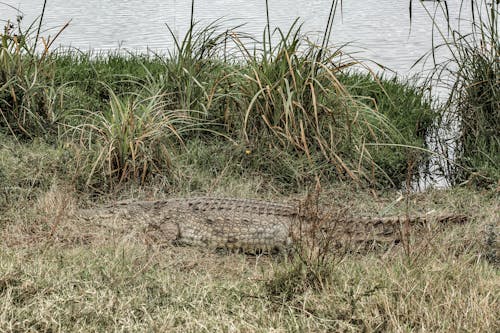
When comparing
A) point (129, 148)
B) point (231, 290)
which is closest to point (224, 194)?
point (129, 148)

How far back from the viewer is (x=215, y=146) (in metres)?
5.63

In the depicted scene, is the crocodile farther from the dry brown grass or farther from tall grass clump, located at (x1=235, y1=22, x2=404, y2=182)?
tall grass clump, located at (x1=235, y1=22, x2=404, y2=182)

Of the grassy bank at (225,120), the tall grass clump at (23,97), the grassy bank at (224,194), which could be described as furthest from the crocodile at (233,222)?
the tall grass clump at (23,97)

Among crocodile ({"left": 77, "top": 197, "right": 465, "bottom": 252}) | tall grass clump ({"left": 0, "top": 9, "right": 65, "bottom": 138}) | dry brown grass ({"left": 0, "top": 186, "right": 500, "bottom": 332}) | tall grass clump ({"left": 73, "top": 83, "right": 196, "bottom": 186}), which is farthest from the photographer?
tall grass clump ({"left": 0, "top": 9, "right": 65, "bottom": 138})

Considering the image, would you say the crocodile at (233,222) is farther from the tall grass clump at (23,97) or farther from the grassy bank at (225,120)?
the tall grass clump at (23,97)

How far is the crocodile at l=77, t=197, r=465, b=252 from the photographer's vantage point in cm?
420

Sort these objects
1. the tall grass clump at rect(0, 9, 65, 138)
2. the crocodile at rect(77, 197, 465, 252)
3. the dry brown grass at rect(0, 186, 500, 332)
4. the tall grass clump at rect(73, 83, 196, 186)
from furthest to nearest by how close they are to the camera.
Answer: the tall grass clump at rect(0, 9, 65, 138) → the tall grass clump at rect(73, 83, 196, 186) → the crocodile at rect(77, 197, 465, 252) → the dry brown grass at rect(0, 186, 500, 332)

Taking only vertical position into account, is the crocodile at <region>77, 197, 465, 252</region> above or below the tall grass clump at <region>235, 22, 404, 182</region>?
below

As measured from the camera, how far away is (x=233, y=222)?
13.9 feet

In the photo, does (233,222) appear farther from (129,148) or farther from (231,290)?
(129,148)

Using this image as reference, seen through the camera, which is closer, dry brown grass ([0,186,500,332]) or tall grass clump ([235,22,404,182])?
dry brown grass ([0,186,500,332])

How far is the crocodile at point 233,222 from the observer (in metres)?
4.20

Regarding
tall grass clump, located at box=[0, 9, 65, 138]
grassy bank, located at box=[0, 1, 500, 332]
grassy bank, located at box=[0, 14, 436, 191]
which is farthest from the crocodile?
tall grass clump, located at box=[0, 9, 65, 138]

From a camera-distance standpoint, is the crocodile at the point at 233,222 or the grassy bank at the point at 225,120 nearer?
the crocodile at the point at 233,222
